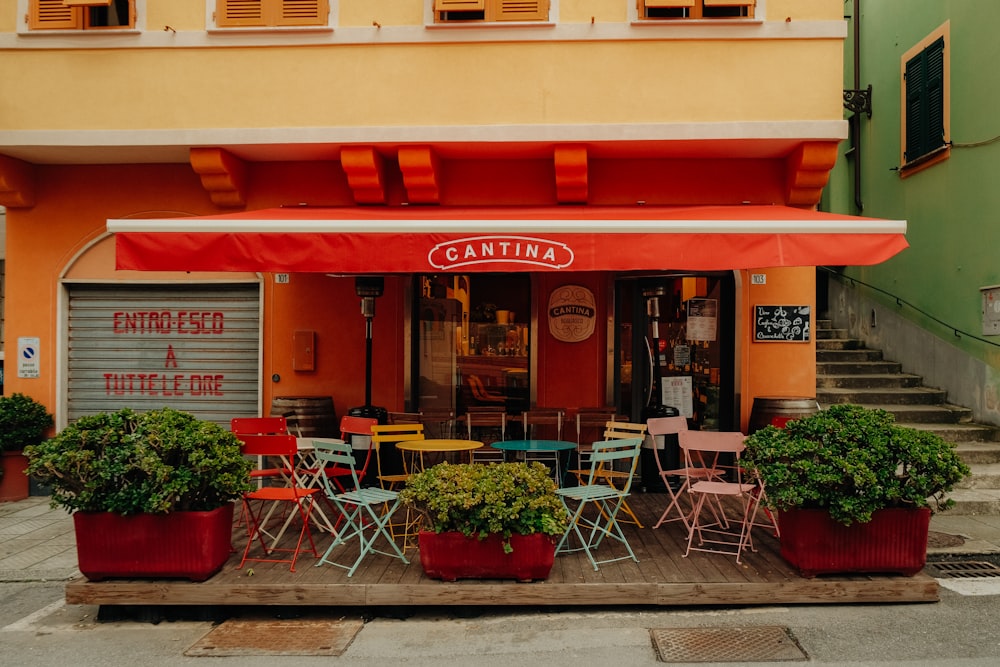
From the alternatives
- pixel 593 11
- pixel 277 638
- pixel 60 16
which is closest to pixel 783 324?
pixel 593 11

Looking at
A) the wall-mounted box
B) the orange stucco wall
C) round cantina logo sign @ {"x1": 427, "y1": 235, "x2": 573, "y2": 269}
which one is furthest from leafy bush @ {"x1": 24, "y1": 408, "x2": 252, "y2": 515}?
the orange stucco wall

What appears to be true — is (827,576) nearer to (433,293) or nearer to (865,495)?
(865,495)

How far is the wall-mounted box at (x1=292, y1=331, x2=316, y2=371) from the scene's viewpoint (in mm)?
8305

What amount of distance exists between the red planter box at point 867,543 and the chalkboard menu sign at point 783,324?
3185 millimetres

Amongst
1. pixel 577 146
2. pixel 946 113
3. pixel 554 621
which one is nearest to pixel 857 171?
pixel 946 113

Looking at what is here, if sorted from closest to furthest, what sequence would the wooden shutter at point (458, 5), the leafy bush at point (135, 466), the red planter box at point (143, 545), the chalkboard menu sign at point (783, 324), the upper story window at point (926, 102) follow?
the leafy bush at point (135, 466) < the red planter box at point (143, 545) < the wooden shutter at point (458, 5) < the chalkboard menu sign at point (783, 324) < the upper story window at point (926, 102)

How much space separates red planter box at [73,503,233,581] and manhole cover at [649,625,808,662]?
10.1 feet

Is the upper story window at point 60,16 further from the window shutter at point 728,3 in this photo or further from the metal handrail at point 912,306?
the metal handrail at point 912,306

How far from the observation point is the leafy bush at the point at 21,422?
26.2ft

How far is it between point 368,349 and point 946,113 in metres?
8.02

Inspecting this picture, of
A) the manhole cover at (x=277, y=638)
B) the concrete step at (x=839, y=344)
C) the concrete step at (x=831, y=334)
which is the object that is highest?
the concrete step at (x=831, y=334)

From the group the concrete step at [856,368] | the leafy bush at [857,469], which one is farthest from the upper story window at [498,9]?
the concrete step at [856,368]

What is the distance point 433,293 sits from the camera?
8781 mm

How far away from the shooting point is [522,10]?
7.52m
